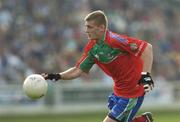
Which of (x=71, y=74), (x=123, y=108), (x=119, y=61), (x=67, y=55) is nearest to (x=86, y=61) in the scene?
(x=71, y=74)

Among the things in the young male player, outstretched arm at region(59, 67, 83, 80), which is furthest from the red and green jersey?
outstretched arm at region(59, 67, 83, 80)

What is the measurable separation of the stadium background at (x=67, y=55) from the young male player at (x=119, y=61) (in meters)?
9.09

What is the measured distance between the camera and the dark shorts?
406 inches

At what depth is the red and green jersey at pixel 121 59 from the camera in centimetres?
1008

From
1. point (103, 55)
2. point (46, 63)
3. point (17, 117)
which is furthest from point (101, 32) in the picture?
point (46, 63)

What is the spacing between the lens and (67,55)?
2316 centimetres

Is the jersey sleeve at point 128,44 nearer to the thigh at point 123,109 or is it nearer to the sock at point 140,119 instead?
the thigh at point 123,109

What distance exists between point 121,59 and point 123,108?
0.74 meters

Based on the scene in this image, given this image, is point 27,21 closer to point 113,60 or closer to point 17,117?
point 17,117

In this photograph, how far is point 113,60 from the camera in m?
10.2

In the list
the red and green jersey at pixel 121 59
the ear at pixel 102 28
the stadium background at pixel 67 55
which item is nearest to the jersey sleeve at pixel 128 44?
the red and green jersey at pixel 121 59

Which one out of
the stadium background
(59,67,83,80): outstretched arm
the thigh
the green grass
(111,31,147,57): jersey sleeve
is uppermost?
the stadium background

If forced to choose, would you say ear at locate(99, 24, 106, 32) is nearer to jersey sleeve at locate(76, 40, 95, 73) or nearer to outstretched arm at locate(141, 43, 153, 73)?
jersey sleeve at locate(76, 40, 95, 73)

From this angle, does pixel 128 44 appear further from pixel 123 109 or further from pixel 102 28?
pixel 123 109
